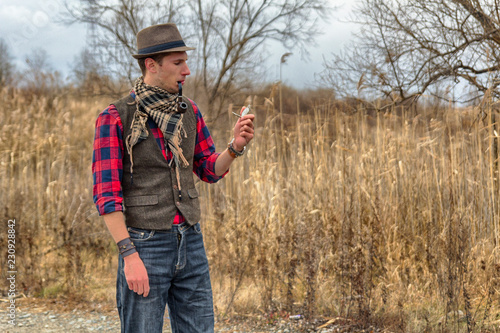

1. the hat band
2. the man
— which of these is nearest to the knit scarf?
the man

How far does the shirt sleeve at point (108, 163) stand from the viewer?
5.84 feet

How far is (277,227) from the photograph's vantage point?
4473 mm

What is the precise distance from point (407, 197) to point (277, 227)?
1.17 meters

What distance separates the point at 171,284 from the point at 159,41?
97 centimetres

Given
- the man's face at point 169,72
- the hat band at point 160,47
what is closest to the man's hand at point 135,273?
the man's face at point 169,72

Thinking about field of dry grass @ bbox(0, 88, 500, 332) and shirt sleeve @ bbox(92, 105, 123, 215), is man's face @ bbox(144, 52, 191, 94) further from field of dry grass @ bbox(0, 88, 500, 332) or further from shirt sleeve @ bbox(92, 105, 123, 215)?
field of dry grass @ bbox(0, 88, 500, 332)

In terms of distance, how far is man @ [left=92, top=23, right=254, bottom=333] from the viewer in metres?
1.82

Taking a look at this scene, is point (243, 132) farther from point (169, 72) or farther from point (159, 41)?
point (159, 41)

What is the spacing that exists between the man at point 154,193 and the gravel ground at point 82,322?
1.75 meters

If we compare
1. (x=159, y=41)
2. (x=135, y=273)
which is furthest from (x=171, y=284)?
(x=159, y=41)

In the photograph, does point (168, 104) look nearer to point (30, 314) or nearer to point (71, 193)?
point (30, 314)

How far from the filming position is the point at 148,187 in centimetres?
189

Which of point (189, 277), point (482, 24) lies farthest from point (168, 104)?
point (482, 24)

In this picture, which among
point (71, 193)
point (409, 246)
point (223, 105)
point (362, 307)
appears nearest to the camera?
point (362, 307)
